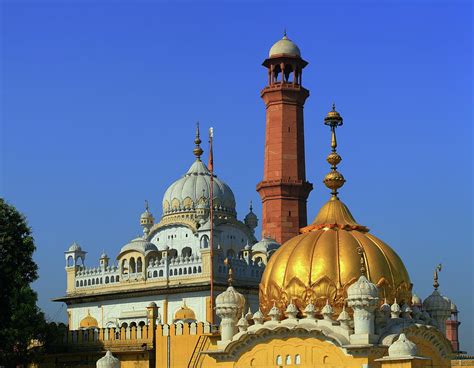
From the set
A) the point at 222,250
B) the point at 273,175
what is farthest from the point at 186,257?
the point at 273,175

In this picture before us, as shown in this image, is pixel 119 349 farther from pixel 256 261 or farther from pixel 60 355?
pixel 256 261

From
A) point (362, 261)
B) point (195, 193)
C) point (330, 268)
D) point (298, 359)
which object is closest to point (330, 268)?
point (330, 268)

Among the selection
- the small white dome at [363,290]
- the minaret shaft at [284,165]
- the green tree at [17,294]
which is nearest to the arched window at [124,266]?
the minaret shaft at [284,165]

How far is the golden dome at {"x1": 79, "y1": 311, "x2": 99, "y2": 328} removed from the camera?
45.6 metres

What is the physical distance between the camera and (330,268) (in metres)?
28.2

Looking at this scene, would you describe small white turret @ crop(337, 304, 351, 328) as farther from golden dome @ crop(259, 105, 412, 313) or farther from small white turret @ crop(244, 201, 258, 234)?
small white turret @ crop(244, 201, 258, 234)

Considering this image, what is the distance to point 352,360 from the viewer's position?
2630cm

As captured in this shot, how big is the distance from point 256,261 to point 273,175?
5126 mm

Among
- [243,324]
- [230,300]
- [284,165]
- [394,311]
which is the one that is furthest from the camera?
[284,165]

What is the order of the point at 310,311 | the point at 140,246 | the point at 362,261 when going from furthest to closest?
the point at 140,246 < the point at 362,261 < the point at 310,311

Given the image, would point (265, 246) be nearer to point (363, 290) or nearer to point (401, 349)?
point (363, 290)

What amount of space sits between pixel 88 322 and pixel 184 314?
5.51 meters

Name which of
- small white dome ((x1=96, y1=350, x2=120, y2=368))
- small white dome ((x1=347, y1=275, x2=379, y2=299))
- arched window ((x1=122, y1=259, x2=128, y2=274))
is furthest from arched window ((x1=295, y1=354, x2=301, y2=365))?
arched window ((x1=122, y1=259, x2=128, y2=274))

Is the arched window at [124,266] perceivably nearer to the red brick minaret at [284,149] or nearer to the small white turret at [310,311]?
the red brick minaret at [284,149]
